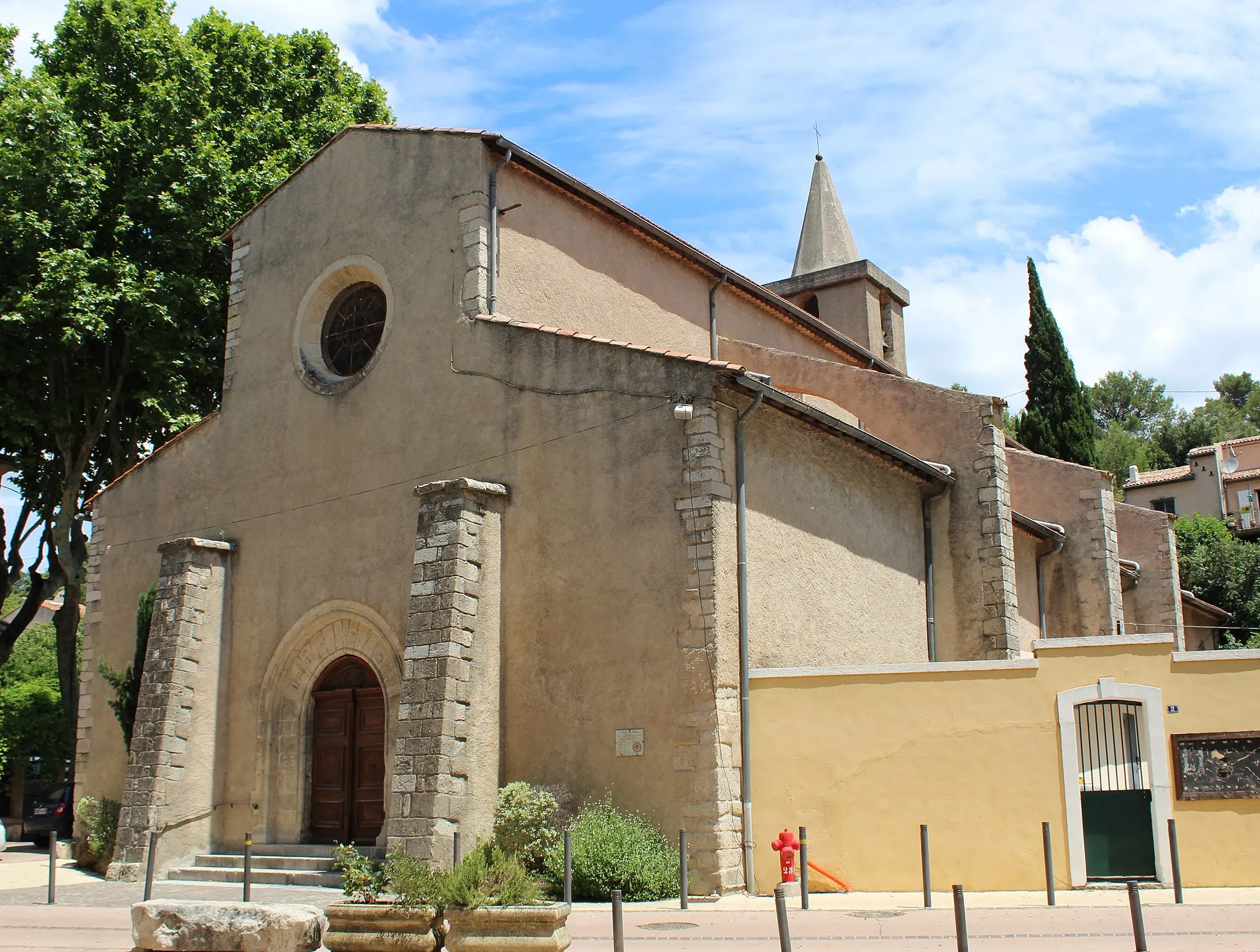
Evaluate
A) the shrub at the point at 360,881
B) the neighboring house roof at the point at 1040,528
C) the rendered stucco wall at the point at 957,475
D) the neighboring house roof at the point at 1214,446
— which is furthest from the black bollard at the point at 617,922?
the neighboring house roof at the point at 1214,446

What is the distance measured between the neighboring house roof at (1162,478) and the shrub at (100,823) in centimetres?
4337

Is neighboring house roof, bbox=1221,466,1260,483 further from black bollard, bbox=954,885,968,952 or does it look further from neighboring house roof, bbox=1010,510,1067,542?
black bollard, bbox=954,885,968,952

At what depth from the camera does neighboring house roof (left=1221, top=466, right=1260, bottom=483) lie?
48.9 meters

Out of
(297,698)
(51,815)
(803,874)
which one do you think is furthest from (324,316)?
(51,815)

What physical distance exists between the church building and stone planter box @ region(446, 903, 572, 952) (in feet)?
13.7

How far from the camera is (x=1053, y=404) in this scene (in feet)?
116

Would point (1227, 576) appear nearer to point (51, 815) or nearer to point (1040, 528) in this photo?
point (1040, 528)

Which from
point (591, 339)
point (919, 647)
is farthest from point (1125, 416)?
point (591, 339)

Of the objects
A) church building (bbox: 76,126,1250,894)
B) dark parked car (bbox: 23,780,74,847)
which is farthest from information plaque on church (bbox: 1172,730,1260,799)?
dark parked car (bbox: 23,780,74,847)

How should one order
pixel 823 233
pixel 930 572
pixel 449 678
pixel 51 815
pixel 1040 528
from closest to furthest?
pixel 449 678 < pixel 930 572 < pixel 1040 528 < pixel 51 815 < pixel 823 233

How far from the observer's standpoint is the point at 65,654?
24797 millimetres

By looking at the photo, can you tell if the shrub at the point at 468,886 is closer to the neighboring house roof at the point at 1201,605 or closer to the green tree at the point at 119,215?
the green tree at the point at 119,215

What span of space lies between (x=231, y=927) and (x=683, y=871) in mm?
4592

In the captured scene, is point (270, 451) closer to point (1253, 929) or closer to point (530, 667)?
point (530, 667)
